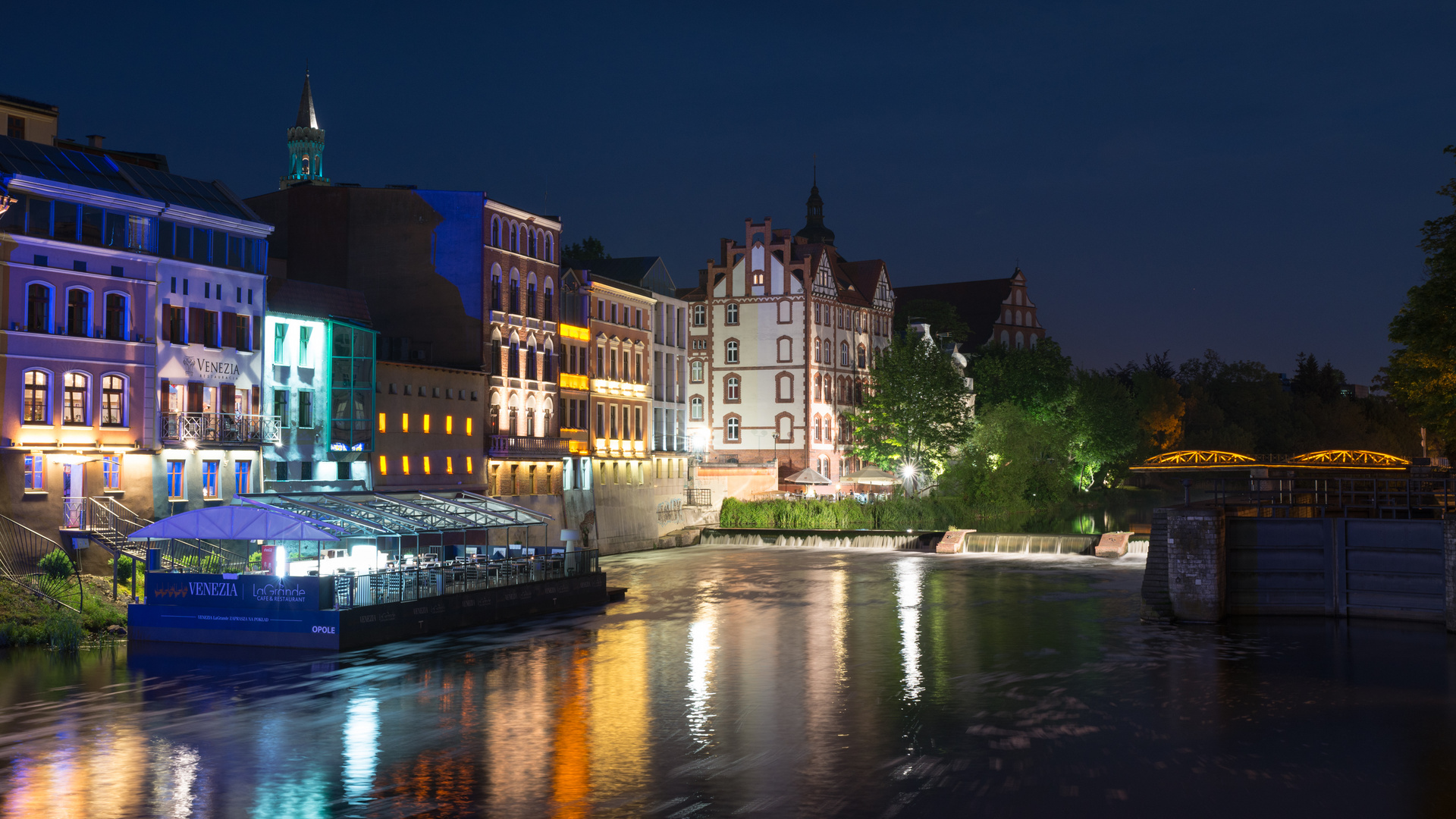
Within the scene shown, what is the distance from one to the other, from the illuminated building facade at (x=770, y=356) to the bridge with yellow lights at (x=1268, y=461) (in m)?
51.0

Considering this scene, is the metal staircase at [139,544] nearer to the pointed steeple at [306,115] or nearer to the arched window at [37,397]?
the arched window at [37,397]

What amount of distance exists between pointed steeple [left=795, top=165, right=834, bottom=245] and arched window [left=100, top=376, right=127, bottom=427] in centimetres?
9243

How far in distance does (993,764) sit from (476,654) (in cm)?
1846

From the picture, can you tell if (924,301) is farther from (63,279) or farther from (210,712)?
(210,712)

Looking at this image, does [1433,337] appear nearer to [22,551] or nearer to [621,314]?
[22,551]

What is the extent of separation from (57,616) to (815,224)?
10529cm

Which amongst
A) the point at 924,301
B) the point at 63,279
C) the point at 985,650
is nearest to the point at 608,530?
the point at 63,279

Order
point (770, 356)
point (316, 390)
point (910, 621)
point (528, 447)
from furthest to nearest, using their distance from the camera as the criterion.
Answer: point (770, 356) → point (528, 447) → point (316, 390) → point (910, 621)

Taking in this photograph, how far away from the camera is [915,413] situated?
4053 inches

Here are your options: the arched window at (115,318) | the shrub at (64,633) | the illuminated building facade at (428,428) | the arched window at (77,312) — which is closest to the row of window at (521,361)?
the illuminated building facade at (428,428)

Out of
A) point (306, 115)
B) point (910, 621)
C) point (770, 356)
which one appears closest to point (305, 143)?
point (306, 115)

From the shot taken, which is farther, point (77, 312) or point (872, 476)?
point (872, 476)

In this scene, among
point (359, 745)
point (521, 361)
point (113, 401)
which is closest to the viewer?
point (359, 745)

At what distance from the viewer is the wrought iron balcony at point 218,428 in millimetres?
50812
